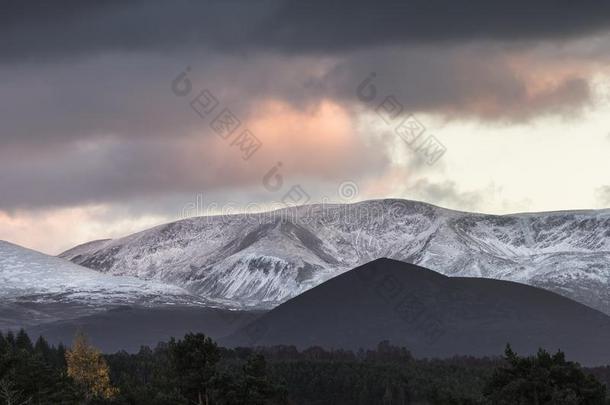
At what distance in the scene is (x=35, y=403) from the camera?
115750mm

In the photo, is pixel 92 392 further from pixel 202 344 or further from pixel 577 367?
pixel 577 367

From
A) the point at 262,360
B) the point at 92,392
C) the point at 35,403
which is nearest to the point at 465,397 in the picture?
the point at 262,360

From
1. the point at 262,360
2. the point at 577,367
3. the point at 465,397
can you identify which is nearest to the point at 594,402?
the point at 577,367

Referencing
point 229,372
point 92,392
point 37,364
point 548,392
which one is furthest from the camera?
point 92,392

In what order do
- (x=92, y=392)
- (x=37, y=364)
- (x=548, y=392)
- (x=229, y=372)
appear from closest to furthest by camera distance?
1. (x=548, y=392)
2. (x=229, y=372)
3. (x=37, y=364)
4. (x=92, y=392)

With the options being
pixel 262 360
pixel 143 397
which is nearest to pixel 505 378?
pixel 262 360

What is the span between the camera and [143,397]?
131m

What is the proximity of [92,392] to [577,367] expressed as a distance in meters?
77.6

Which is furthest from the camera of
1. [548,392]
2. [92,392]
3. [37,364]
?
[92,392]

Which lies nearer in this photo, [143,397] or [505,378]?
[505,378]

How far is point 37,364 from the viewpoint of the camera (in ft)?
414

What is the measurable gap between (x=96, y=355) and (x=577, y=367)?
8457cm

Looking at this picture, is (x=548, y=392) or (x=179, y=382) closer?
(x=548, y=392)

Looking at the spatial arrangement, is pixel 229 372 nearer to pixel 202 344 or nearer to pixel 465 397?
pixel 202 344
